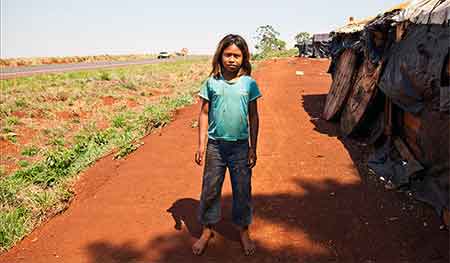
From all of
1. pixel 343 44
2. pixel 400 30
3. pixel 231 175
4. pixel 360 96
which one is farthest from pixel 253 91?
pixel 343 44

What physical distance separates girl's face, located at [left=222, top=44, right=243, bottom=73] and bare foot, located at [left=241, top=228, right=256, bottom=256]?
1484 mm

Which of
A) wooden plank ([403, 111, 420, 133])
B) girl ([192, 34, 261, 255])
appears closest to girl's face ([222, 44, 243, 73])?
girl ([192, 34, 261, 255])

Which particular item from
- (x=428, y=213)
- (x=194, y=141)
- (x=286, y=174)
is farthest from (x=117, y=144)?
(x=428, y=213)

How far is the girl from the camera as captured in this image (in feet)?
9.32

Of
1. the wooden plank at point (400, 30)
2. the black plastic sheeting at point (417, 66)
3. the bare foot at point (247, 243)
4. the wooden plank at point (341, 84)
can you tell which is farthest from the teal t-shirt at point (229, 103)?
the wooden plank at point (341, 84)

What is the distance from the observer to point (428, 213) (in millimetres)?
3609

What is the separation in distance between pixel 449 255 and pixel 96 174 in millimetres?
4569

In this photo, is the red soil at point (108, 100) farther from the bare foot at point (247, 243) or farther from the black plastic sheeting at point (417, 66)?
the bare foot at point (247, 243)

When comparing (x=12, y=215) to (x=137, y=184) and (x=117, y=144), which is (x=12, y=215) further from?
(x=117, y=144)

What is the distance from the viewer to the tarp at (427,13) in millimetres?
3672

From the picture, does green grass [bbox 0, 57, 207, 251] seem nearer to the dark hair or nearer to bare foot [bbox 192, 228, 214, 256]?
bare foot [bbox 192, 228, 214, 256]

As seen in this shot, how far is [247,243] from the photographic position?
3.16m

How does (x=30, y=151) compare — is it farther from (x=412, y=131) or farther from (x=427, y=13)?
(x=427, y=13)

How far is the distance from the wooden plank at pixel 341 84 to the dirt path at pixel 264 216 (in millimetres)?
1287
